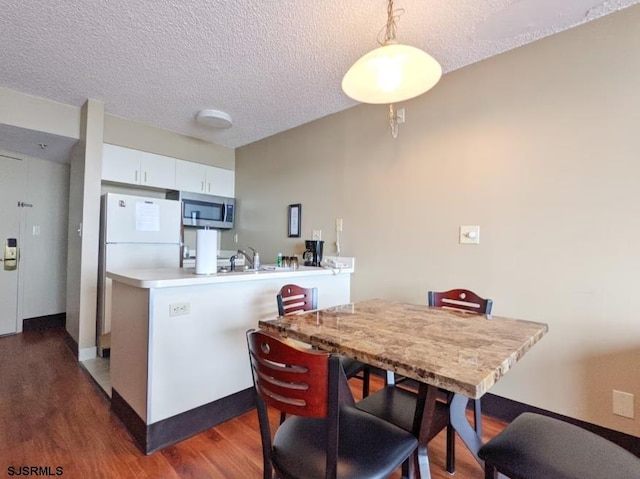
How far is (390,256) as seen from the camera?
2.57 m

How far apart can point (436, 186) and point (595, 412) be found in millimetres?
1618

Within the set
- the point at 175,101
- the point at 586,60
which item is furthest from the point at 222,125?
the point at 586,60

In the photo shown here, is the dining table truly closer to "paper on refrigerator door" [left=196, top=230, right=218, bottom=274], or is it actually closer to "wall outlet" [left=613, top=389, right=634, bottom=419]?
"paper on refrigerator door" [left=196, top=230, right=218, bottom=274]

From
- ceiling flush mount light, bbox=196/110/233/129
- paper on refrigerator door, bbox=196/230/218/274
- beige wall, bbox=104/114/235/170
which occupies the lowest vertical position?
paper on refrigerator door, bbox=196/230/218/274

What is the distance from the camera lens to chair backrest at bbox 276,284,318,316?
6.14ft

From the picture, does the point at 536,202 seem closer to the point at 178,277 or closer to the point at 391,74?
the point at 391,74

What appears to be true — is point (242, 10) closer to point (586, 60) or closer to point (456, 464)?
point (586, 60)

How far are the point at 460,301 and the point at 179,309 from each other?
62.9 inches

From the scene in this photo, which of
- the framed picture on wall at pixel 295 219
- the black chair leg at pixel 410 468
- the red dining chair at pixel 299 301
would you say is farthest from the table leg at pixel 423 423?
the framed picture on wall at pixel 295 219

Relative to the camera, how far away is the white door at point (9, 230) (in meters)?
3.43

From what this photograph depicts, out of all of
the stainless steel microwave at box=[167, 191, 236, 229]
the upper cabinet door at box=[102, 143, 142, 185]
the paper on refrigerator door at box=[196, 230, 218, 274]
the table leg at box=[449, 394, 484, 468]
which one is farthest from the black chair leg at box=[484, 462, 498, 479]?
the upper cabinet door at box=[102, 143, 142, 185]

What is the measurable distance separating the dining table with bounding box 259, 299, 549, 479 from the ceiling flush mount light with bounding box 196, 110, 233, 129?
2.41 meters

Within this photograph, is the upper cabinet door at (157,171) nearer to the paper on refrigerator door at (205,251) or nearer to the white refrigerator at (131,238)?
the white refrigerator at (131,238)

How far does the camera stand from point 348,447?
970mm
